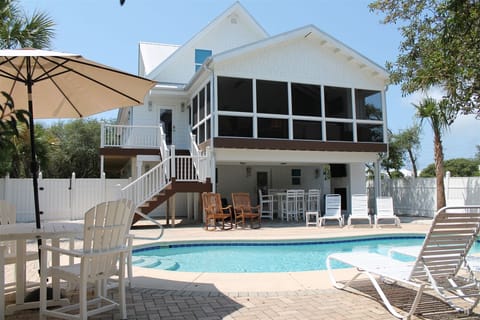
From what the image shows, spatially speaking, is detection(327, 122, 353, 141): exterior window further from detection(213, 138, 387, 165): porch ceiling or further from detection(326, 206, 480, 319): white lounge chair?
detection(326, 206, 480, 319): white lounge chair

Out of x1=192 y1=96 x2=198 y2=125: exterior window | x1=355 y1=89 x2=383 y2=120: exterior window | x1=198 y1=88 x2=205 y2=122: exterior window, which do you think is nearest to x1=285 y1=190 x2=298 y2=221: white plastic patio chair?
x1=355 y1=89 x2=383 y2=120: exterior window

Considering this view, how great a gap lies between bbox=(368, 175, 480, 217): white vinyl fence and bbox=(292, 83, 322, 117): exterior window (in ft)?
17.9

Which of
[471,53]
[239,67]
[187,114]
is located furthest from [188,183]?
[471,53]

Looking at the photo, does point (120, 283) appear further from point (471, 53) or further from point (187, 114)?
point (187, 114)

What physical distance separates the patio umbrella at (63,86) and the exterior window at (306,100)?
8977mm

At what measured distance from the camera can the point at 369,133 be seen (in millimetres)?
14203

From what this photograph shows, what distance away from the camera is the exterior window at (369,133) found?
14.0 meters

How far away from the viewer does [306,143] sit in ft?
42.7

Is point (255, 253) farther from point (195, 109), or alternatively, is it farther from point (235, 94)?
point (195, 109)

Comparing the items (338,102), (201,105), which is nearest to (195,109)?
(201,105)

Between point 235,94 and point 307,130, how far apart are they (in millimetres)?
2786

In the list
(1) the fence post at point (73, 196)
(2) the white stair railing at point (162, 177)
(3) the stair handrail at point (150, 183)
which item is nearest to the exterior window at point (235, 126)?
(2) the white stair railing at point (162, 177)

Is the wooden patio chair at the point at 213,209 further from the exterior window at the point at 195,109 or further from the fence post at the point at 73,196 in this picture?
the fence post at the point at 73,196

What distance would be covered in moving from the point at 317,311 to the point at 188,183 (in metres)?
8.41
